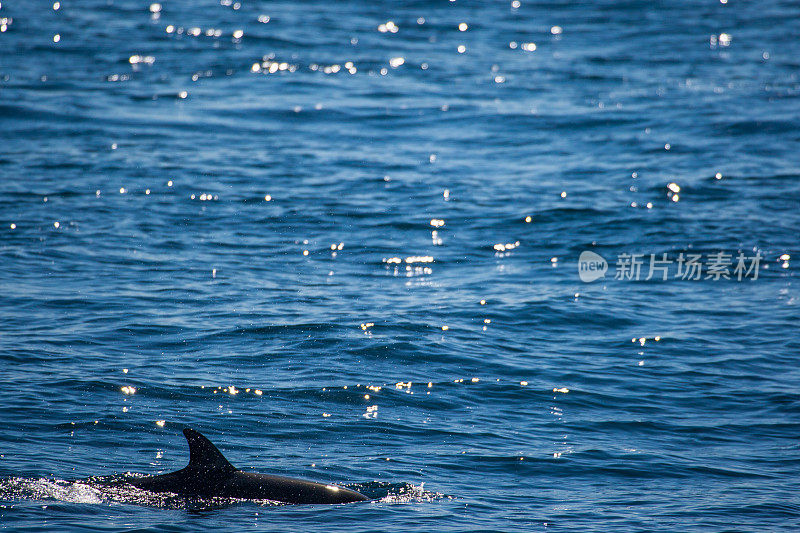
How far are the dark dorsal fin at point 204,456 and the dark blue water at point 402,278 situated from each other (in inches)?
19.7

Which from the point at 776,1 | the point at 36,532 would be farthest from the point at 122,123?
the point at 776,1

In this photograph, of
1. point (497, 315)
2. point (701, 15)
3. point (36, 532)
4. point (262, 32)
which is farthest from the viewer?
point (701, 15)

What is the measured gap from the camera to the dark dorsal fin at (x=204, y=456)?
11.2 meters

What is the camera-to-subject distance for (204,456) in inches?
448

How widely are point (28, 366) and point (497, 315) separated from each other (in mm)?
8272

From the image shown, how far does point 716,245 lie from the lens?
2253 cm

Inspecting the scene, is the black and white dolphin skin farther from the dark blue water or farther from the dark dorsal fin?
the dark blue water

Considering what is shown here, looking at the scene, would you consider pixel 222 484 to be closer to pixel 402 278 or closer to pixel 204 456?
pixel 204 456

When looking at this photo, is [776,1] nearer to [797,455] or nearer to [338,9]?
[338,9]

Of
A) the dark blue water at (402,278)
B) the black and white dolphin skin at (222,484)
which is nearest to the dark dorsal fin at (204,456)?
the black and white dolphin skin at (222,484)

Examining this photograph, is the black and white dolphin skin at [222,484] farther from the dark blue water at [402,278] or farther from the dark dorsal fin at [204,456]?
the dark blue water at [402,278]

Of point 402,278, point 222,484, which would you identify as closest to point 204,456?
point 222,484

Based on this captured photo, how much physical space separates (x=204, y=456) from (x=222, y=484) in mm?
398

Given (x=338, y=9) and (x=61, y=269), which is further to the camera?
(x=338, y=9)
